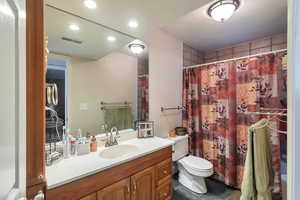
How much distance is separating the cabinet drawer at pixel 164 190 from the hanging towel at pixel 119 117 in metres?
0.79

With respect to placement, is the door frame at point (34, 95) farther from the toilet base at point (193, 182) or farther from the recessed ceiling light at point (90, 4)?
the toilet base at point (193, 182)

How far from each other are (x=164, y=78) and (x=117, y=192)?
65.7 inches

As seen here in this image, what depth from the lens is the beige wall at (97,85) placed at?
1.50m

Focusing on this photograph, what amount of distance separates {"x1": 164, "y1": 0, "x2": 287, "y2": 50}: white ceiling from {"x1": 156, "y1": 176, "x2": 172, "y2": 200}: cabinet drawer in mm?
2065

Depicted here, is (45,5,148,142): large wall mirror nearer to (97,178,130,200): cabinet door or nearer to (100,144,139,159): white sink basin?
(100,144,139,159): white sink basin

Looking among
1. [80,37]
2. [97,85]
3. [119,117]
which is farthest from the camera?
[119,117]

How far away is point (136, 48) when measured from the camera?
200 cm

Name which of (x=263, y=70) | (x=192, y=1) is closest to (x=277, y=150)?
(x=263, y=70)

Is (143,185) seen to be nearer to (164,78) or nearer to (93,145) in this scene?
(93,145)

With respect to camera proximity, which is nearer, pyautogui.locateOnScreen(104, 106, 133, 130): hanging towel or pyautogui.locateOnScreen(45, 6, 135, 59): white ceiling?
pyautogui.locateOnScreen(45, 6, 135, 59): white ceiling

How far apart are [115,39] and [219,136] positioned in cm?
211

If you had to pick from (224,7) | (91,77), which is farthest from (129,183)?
(224,7)

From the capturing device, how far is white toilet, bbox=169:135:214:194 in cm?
191

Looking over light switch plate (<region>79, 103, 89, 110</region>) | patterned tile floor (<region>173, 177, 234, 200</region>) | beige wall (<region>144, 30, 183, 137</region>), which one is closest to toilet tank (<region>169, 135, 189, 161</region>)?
beige wall (<region>144, 30, 183, 137</region>)
